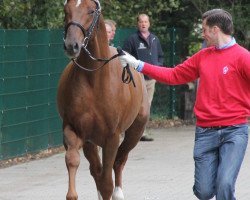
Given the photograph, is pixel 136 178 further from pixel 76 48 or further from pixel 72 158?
pixel 76 48

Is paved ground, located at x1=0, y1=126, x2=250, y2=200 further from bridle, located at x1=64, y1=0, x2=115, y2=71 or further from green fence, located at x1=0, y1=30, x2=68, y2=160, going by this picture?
bridle, located at x1=64, y1=0, x2=115, y2=71

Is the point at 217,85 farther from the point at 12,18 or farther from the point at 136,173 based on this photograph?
the point at 12,18

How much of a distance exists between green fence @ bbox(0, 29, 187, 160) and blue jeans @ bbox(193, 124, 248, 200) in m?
6.27

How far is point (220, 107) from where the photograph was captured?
7.46 m

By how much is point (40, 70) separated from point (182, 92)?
6.72 metres

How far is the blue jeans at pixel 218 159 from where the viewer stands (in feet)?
24.0

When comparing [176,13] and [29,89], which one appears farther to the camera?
[176,13]

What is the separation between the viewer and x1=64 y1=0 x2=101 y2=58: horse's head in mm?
7961

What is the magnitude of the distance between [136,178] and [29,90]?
9.63 ft

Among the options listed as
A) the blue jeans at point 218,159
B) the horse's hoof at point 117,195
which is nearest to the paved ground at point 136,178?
the horse's hoof at point 117,195

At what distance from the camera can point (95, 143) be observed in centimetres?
901

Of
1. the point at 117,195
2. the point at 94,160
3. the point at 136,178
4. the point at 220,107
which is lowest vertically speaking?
the point at 136,178

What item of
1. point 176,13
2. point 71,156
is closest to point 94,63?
point 71,156

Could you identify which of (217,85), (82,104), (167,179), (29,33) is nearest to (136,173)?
(167,179)
